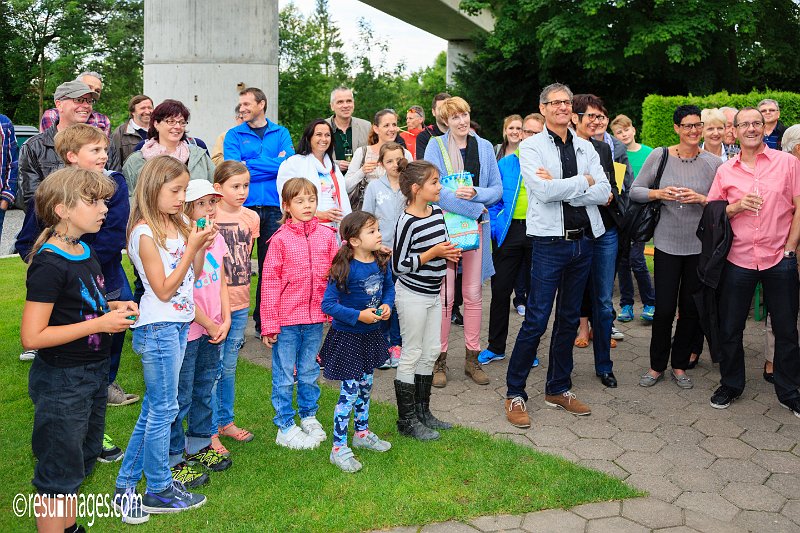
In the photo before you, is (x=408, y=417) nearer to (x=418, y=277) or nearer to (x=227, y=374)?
(x=418, y=277)

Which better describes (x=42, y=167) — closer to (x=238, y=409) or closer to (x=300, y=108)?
(x=238, y=409)

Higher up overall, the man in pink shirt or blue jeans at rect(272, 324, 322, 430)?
the man in pink shirt

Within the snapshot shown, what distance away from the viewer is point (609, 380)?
6.29m

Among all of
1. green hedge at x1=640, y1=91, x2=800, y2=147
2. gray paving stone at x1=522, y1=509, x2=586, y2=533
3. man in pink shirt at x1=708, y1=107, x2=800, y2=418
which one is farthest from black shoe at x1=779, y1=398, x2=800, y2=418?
green hedge at x1=640, y1=91, x2=800, y2=147

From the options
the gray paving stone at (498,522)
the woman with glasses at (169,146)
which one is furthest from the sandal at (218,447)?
the woman with glasses at (169,146)

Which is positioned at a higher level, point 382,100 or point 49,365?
point 382,100

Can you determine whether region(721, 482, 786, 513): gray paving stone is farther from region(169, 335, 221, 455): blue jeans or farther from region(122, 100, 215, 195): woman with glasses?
region(122, 100, 215, 195): woman with glasses

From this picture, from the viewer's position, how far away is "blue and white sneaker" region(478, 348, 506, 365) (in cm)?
690

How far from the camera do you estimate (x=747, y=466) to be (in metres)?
4.77

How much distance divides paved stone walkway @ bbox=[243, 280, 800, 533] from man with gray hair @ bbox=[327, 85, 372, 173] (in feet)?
7.35

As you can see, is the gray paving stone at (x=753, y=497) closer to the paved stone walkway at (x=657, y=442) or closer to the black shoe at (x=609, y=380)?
the paved stone walkway at (x=657, y=442)

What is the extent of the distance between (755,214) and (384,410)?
10.0 feet

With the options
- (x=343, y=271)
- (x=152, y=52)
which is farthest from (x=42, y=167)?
(x=152, y=52)

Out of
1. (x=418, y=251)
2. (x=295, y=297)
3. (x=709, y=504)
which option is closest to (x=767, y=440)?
(x=709, y=504)
